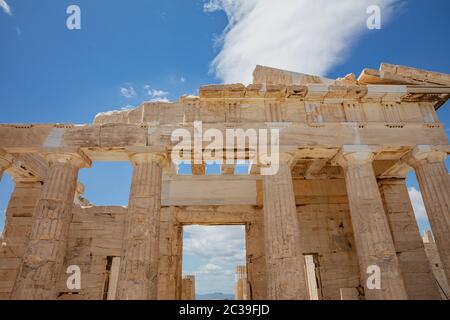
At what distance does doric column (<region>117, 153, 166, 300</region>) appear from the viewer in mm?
8547

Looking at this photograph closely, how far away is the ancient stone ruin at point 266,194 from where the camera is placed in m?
9.06

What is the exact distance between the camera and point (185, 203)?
13859 mm

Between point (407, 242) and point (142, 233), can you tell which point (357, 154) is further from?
point (142, 233)

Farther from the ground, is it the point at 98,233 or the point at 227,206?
the point at 227,206

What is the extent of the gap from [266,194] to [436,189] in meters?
5.30

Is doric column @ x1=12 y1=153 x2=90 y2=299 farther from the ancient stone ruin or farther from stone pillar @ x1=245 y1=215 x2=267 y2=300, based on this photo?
stone pillar @ x1=245 y1=215 x2=267 y2=300

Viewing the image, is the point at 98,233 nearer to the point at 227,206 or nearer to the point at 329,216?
the point at 227,206

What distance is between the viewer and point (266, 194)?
9820 mm

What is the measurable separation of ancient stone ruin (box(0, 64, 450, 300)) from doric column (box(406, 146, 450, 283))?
3 centimetres

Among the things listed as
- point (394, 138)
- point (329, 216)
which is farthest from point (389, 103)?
point (329, 216)

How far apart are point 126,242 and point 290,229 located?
4602 millimetres

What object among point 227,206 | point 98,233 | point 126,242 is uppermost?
point 227,206

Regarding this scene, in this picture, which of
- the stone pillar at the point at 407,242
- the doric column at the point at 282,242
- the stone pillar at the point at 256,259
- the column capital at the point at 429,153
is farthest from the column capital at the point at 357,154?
the stone pillar at the point at 256,259

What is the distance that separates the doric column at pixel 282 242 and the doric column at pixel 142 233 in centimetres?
317
